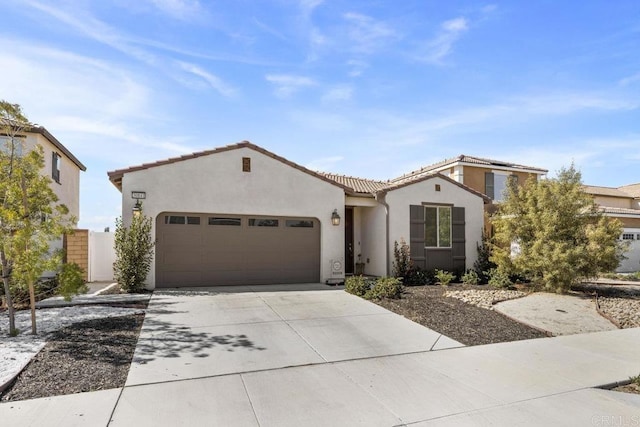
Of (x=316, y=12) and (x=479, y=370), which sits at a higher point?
(x=316, y=12)

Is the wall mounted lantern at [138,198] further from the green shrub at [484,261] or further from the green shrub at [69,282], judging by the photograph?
the green shrub at [484,261]

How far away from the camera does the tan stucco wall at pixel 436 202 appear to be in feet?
44.6

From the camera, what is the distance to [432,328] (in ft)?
24.0

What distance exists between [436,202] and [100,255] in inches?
475

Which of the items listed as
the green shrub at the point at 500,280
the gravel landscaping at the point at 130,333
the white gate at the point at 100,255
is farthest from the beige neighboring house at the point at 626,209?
the white gate at the point at 100,255

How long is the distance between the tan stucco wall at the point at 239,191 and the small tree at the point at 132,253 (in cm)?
41

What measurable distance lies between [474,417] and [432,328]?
354 centimetres

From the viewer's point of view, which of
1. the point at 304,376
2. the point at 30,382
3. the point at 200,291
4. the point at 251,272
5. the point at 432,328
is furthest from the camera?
the point at 251,272

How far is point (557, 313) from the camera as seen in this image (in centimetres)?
892

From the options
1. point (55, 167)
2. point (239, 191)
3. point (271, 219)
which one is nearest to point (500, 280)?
point (271, 219)

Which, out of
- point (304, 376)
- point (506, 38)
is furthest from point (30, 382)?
point (506, 38)

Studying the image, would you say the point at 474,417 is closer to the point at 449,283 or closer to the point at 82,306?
the point at 82,306

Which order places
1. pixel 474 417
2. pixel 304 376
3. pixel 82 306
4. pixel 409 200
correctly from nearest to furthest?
pixel 474 417
pixel 304 376
pixel 82 306
pixel 409 200

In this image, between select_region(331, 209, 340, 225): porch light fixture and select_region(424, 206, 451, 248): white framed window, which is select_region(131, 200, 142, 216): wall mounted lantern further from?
select_region(424, 206, 451, 248): white framed window
